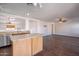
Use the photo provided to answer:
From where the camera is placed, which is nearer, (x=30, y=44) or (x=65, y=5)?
(x=65, y=5)

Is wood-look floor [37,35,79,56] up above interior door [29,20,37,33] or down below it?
below

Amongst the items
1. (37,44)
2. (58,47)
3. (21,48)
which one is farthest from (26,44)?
(58,47)

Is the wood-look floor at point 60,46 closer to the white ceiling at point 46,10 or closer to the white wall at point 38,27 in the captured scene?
the white wall at point 38,27

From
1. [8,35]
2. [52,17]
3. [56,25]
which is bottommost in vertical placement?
[8,35]

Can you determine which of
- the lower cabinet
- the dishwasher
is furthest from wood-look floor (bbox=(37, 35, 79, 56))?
the dishwasher

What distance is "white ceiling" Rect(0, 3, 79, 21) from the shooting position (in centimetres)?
196

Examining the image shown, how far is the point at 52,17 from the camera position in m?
2.14

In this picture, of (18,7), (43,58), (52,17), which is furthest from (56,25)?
(18,7)

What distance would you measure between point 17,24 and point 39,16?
19.6 inches

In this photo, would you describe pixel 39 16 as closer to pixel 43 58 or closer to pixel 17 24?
pixel 17 24

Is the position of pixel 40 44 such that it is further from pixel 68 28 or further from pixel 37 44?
pixel 68 28

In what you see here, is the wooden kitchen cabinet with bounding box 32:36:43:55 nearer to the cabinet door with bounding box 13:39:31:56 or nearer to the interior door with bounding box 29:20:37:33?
the cabinet door with bounding box 13:39:31:56

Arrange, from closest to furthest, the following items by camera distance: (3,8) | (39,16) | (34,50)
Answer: (3,8) → (39,16) → (34,50)

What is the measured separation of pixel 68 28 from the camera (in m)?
2.15
